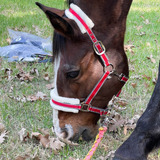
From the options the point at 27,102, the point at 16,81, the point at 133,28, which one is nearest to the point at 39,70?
the point at 16,81

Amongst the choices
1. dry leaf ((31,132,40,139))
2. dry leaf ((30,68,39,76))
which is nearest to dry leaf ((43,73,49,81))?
dry leaf ((30,68,39,76))

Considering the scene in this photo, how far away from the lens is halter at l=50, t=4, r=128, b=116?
2.20m

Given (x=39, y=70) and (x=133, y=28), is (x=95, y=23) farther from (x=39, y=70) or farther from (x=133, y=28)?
(x=133, y=28)

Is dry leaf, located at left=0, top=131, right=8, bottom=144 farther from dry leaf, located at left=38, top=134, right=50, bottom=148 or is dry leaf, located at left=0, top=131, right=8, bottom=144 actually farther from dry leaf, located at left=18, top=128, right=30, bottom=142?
dry leaf, located at left=38, top=134, right=50, bottom=148

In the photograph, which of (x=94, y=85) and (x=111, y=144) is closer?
(x=94, y=85)

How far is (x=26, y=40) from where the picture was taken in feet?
17.6

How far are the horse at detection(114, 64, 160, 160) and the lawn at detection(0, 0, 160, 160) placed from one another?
0.41m

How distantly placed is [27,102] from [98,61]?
1366 millimetres

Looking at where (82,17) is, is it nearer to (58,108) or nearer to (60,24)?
(60,24)

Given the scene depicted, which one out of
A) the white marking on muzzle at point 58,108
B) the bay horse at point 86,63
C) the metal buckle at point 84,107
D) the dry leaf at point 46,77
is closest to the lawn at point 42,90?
the dry leaf at point 46,77

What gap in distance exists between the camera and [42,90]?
12.1ft

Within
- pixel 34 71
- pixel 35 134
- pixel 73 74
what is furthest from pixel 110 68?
pixel 34 71

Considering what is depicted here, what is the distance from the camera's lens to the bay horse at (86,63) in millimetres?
2207

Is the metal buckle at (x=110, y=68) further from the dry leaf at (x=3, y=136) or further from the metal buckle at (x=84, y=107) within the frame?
the dry leaf at (x=3, y=136)
